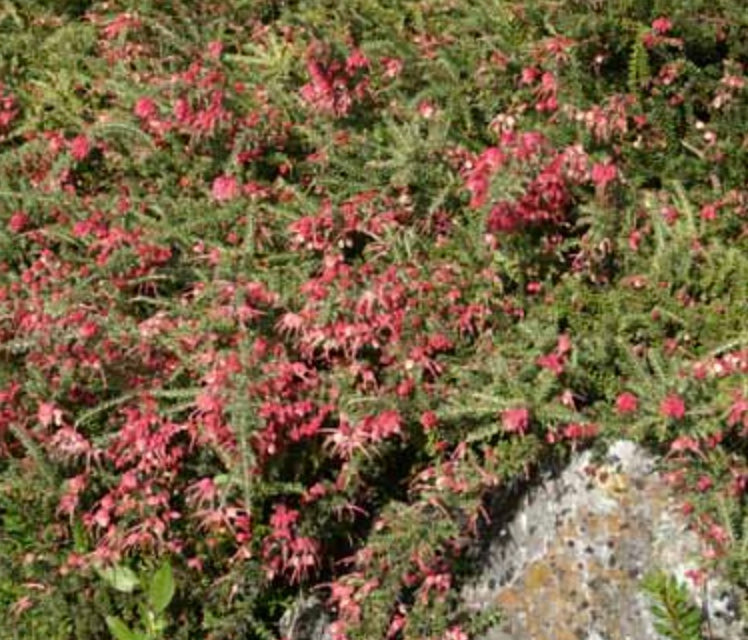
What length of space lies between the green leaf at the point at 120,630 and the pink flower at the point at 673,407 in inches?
78.6

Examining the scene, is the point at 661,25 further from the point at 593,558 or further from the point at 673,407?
the point at 593,558

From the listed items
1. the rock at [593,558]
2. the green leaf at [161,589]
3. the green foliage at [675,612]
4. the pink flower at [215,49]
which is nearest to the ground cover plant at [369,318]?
the green leaf at [161,589]

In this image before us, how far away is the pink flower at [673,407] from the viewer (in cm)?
366

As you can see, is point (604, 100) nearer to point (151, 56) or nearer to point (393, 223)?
point (393, 223)

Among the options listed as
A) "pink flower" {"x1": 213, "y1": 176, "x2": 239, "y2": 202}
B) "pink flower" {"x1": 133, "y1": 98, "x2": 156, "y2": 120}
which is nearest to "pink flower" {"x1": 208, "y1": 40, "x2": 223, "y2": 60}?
"pink flower" {"x1": 133, "y1": 98, "x2": 156, "y2": 120}

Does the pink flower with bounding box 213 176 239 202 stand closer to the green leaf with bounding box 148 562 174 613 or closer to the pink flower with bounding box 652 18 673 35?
the green leaf with bounding box 148 562 174 613

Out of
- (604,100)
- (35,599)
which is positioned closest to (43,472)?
(35,599)

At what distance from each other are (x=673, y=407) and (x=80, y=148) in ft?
9.34

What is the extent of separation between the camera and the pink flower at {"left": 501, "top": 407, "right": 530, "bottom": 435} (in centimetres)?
382

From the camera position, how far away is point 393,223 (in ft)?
14.8

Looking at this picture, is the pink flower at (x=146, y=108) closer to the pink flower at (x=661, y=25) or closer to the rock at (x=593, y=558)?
the pink flower at (x=661, y=25)

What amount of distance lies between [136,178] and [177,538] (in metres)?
1.73

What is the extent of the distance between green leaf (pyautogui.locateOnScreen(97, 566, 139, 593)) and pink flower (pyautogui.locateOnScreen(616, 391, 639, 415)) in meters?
1.89

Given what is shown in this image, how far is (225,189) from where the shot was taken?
15.4 ft
